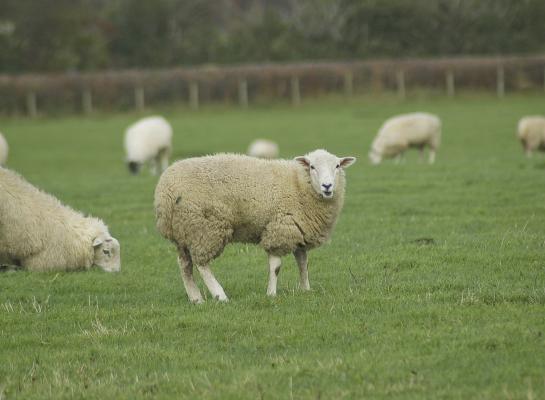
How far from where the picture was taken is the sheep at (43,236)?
36.8 feet

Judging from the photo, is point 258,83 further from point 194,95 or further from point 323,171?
point 323,171

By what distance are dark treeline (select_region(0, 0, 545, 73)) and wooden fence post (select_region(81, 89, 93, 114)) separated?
11.0 metres

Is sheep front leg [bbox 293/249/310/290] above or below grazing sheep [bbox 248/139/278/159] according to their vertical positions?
above

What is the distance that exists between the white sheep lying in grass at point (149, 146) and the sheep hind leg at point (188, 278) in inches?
578

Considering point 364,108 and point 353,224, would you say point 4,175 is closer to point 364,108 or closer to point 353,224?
point 353,224

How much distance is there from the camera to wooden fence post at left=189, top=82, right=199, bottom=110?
45188 millimetres

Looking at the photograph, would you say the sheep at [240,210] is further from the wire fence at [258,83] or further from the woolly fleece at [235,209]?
the wire fence at [258,83]

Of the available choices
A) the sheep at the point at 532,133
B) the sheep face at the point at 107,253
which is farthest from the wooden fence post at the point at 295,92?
the sheep face at the point at 107,253

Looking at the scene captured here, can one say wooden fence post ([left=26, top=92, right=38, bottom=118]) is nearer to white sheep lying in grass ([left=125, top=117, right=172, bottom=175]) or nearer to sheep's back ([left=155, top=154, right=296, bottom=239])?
white sheep lying in grass ([left=125, top=117, right=172, bottom=175])

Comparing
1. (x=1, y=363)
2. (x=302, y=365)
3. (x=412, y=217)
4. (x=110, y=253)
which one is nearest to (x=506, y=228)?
(x=412, y=217)

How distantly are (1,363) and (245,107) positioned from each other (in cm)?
3883

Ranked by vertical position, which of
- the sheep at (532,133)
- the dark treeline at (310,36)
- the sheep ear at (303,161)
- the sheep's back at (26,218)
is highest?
the sheep ear at (303,161)

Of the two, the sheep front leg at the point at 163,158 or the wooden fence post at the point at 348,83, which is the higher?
the sheep front leg at the point at 163,158

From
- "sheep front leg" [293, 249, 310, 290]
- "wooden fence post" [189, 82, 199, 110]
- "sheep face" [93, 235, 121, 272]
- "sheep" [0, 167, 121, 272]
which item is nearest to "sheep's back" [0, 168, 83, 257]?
"sheep" [0, 167, 121, 272]
